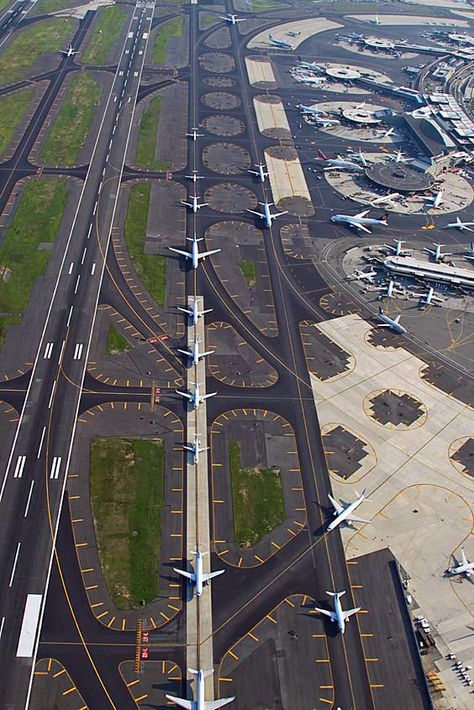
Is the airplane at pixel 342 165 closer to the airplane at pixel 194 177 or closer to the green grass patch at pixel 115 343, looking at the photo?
the airplane at pixel 194 177

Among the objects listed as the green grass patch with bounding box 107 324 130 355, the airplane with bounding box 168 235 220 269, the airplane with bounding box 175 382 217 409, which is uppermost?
the airplane with bounding box 168 235 220 269

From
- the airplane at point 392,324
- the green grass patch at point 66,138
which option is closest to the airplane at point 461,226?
the airplane at point 392,324

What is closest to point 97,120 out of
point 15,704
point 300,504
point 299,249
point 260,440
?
point 299,249

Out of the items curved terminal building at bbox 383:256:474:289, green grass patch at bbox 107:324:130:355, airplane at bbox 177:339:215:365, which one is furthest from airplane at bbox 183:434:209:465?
→ curved terminal building at bbox 383:256:474:289

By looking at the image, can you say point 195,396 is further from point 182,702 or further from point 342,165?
point 342,165

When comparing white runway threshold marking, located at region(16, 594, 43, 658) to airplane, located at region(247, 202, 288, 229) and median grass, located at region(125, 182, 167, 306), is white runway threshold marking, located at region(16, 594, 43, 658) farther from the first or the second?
airplane, located at region(247, 202, 288, 229)

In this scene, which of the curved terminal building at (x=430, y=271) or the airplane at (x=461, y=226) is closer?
the curved terminal building at (x=430, y=271)

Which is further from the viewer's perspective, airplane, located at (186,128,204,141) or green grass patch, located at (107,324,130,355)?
airplane, located at (186,128,204,141)
